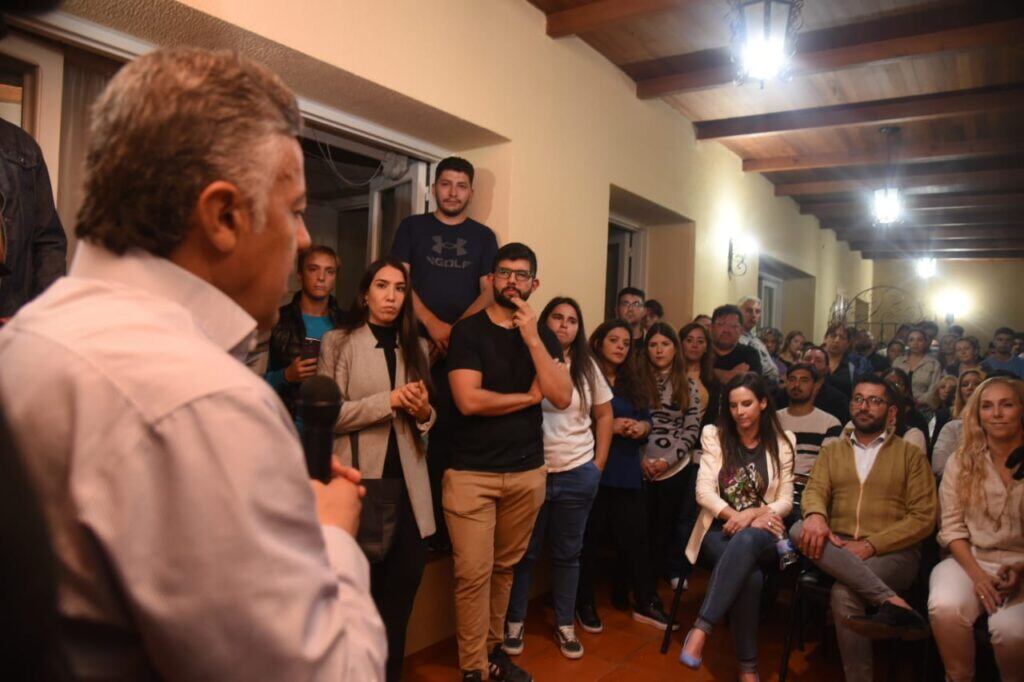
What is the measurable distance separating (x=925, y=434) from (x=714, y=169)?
2898 mm

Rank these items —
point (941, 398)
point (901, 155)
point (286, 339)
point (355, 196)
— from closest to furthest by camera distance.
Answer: point (286, 339)
point (355, 196)
point (941, 398)
point (901, 155)

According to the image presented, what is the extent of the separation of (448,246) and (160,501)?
107 inches

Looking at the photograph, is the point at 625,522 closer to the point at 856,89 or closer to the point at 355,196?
the point at 355,196

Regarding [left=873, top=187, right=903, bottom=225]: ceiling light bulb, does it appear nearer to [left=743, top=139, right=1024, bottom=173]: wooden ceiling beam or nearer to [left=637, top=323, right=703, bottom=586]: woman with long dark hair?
[left=743, top=139, right=1024, bottom=173]: wooden ceiling beam

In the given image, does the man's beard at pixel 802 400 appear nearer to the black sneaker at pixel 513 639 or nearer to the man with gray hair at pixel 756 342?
the man with gray hair at pixel 756 342

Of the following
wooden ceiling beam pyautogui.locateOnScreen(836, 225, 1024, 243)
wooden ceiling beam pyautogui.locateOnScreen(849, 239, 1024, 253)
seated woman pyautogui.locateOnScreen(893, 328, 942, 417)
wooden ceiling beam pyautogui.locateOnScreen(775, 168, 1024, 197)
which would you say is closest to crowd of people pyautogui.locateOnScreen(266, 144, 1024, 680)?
seated woman pyautogui.locateOnScreen(893, 328, 942, 417)

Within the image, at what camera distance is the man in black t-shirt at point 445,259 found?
10.2ft

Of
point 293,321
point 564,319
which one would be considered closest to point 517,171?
point 564,319

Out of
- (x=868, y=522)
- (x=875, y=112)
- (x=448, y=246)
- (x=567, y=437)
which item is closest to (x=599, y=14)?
(x=448, y=246)

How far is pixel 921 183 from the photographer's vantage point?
6547mm

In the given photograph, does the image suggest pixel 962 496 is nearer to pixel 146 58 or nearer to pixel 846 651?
pixel 846 651

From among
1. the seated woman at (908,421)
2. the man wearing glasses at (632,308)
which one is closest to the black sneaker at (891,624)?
the seated woman at (908,421)

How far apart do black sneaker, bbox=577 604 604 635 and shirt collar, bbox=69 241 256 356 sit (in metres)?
3.00

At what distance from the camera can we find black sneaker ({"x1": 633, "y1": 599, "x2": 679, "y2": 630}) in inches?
131
